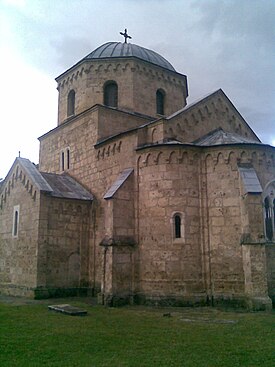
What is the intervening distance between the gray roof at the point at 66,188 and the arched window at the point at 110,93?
5.14 metres

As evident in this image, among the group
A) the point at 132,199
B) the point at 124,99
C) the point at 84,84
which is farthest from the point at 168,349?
the point at 84,84

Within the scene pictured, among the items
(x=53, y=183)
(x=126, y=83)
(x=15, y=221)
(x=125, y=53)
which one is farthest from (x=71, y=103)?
(x=15, y=221)

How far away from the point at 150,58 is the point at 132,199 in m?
11.1

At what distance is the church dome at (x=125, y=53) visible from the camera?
75.8 feet

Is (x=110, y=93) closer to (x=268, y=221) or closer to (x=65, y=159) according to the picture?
(x=65, y=159)

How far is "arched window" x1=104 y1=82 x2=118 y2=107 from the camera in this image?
22625 millimetres

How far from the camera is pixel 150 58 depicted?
77.9 feet

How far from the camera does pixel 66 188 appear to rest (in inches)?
800

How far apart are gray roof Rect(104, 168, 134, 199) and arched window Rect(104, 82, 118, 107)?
6655mm

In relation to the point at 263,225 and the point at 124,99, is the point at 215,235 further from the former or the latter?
the point at 124,99

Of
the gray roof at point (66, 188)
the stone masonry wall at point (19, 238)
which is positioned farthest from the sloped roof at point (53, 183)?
the stone masonry wall at point (19, 238)

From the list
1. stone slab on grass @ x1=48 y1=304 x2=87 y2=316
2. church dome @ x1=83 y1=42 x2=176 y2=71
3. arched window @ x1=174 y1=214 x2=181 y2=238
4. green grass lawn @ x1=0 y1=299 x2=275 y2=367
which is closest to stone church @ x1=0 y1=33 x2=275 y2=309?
arched window @ x1=174 y1=214 x2=181 y2=238

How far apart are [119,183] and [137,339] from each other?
8718 mm

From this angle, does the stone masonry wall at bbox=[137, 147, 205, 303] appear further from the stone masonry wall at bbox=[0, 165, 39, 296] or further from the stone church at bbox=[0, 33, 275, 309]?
the stone masonry wall at bbox=[0, 165, 39, 296]
